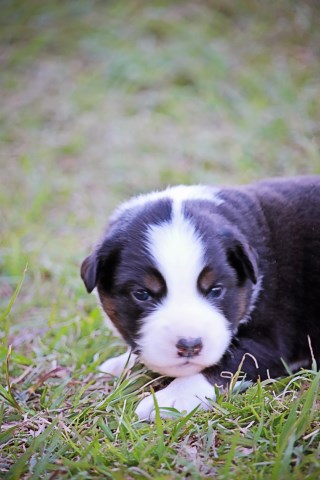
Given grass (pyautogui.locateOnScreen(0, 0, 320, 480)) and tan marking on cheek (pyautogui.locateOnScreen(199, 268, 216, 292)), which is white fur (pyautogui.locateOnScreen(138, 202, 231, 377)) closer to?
tan marking on cheek (pyautogui.locateOnScreen(199, 268, 216, 292))

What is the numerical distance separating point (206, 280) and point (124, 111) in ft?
16.6

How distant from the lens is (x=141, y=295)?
11.1ft

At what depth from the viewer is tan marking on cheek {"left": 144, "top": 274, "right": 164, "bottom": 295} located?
129 inches

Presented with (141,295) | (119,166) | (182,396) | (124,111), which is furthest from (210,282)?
(124,111)

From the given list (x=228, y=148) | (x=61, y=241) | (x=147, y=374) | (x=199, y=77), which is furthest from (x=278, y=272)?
(x=199, y=77)

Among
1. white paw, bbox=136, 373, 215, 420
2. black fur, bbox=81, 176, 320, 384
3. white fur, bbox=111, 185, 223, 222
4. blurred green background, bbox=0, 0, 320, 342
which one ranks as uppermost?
white fur, bbox=111, 185, 223, 222

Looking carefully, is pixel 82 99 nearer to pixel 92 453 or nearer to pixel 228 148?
pixel 228 148

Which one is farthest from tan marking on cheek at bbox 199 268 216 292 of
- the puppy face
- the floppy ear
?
the floppy ear

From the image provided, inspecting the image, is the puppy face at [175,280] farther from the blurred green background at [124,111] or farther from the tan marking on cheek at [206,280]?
the blurred green background at [124,111]

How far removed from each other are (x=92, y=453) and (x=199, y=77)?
19.7 feet

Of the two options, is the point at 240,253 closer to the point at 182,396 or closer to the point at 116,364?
the point at 182,396

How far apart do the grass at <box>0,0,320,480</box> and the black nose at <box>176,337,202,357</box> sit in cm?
28

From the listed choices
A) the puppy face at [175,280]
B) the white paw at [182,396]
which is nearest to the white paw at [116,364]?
the puppy face at [175,280]

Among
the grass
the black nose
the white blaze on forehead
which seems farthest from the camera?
the white blaze on forehead
